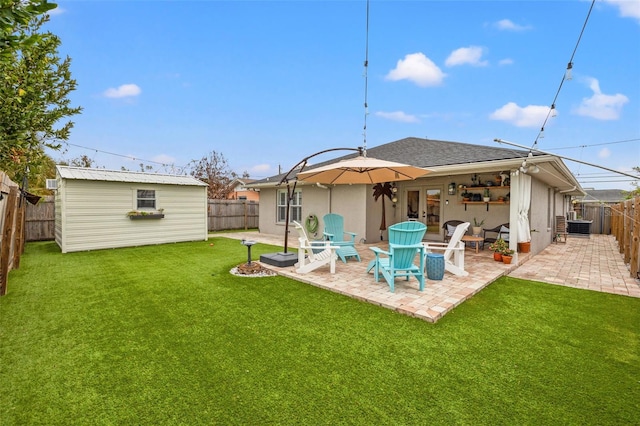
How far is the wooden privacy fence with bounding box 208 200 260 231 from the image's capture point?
14492 millimetres

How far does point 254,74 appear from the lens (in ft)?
40.7

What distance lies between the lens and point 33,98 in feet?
14.4

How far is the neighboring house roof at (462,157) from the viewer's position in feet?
20.8

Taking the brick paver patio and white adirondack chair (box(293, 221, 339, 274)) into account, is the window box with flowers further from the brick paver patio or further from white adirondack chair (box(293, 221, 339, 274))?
white adirondack chair (box(293, 221, 339, 274))

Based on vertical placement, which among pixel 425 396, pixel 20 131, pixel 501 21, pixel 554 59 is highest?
pixel 501 21

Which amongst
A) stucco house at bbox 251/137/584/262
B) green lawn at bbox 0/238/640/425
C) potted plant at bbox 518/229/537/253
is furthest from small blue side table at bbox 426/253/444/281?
potted plant at bbox 518/229/537/253

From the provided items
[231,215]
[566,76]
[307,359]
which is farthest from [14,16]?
[231,215]

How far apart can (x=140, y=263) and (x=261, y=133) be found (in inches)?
570

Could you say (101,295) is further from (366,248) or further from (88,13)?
(88,13)

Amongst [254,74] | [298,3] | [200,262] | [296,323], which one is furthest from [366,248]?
[254,74]

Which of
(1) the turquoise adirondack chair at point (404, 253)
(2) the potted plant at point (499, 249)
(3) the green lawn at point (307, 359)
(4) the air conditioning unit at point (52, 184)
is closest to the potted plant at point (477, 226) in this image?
(2) the potted plant at point (499, 249)

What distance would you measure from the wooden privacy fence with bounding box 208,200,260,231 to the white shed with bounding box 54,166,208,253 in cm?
372

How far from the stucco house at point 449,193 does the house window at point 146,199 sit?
159 inches

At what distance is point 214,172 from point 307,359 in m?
21.1
